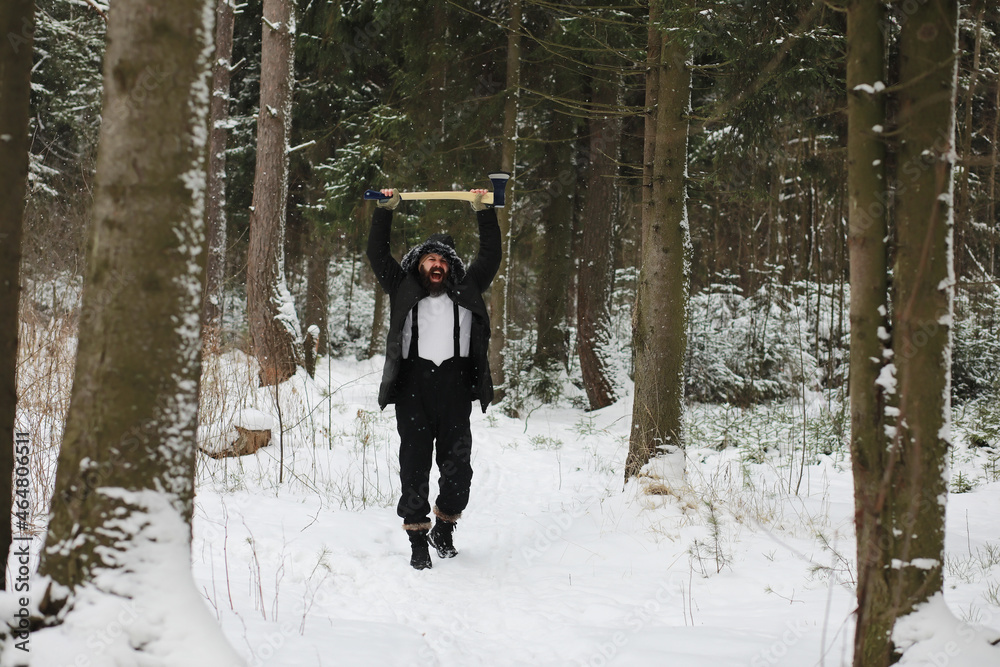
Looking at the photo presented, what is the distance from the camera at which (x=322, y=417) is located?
815cm

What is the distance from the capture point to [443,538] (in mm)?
4500

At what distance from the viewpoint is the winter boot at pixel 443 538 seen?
4.48 meters

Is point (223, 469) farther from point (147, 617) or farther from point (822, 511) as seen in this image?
point (822, 511)

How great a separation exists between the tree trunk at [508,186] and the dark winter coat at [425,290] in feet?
17.6

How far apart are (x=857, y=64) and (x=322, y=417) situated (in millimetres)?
7086

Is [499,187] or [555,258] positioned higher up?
[555,258]

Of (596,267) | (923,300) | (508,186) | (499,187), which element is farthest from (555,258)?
(923,300)

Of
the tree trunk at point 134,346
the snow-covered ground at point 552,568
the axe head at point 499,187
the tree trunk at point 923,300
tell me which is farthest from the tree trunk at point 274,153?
the tree trunk at point 923,300

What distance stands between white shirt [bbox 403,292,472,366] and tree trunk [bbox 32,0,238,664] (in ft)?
8.06

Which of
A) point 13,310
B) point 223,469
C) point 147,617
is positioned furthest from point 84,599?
point 223,469

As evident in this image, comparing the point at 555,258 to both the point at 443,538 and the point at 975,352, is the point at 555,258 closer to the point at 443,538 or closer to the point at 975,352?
the point at 975,352

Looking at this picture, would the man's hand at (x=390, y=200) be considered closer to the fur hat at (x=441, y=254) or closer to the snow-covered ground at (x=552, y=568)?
the fur hat at (x=441, y=254)

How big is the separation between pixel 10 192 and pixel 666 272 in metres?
4.87

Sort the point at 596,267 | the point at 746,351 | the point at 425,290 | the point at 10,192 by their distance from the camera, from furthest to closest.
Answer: the point at 746,351 < the point at 596,267 < the point at 425,290 < the point at 10,192
